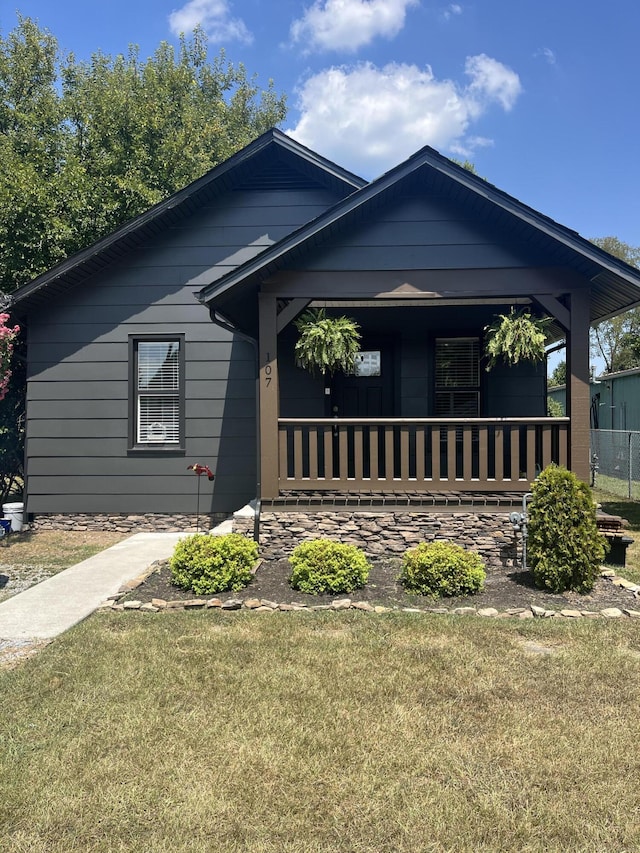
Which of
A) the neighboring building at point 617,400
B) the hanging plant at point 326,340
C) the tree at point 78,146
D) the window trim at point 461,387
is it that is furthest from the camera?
the neighboring building at point 617,400

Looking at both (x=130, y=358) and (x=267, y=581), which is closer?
(x=267, y=581)

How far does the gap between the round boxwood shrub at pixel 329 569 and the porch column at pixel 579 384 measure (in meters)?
2.98

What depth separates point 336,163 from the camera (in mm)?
8398

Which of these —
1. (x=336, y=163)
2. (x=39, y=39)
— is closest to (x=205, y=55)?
(x=39, y=39)

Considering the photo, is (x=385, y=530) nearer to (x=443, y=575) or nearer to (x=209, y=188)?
(x=443, y=575)

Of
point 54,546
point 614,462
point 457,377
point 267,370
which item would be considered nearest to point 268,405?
point 267,370

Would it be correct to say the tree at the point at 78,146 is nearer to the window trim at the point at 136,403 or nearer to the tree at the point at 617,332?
the window trim at the point at 136,403

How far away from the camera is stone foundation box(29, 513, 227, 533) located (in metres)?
8.80

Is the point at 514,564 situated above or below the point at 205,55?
below

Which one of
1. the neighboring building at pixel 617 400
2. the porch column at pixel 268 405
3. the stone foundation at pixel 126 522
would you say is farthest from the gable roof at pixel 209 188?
the neighboring building at pixel 617 400

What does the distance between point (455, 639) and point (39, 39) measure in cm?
2355

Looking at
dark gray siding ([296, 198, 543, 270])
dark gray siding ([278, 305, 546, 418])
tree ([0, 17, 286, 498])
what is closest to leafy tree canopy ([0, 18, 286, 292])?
tree ([0, 17, 286, 498])

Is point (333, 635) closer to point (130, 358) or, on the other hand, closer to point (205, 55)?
point (130, 358)

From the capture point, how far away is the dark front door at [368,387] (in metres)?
8.78
